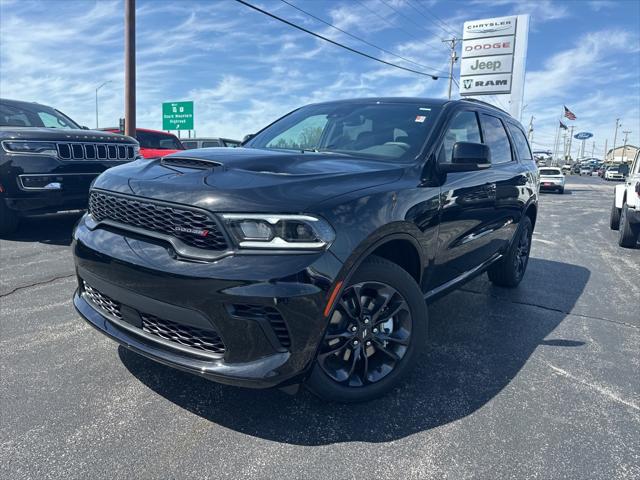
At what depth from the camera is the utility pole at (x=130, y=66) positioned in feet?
42.2

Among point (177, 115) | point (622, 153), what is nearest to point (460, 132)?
point (177, 115)

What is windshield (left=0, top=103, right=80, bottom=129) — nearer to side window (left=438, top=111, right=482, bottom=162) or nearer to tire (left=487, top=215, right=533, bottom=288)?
side window (left=438, top=111, right=482, bottom=162)

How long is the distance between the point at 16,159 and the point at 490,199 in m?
5.35

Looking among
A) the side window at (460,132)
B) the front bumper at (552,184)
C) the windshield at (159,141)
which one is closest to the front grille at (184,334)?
the side window at (460,132)

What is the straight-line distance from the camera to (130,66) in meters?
13.2

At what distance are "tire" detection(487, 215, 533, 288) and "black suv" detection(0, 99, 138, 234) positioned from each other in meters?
5.05

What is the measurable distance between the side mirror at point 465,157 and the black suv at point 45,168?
4756 millimetres

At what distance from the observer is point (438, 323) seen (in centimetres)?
390

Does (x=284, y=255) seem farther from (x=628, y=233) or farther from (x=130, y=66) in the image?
(x=130, y=66)

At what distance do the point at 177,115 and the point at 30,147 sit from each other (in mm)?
33275

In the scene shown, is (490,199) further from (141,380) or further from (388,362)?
(141,380)

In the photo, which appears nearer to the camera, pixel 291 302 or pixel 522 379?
pixel 291 302

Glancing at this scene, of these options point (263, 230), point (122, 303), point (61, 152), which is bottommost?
point (122, 303)

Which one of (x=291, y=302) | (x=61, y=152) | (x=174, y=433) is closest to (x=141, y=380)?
(x=174, y=433)
